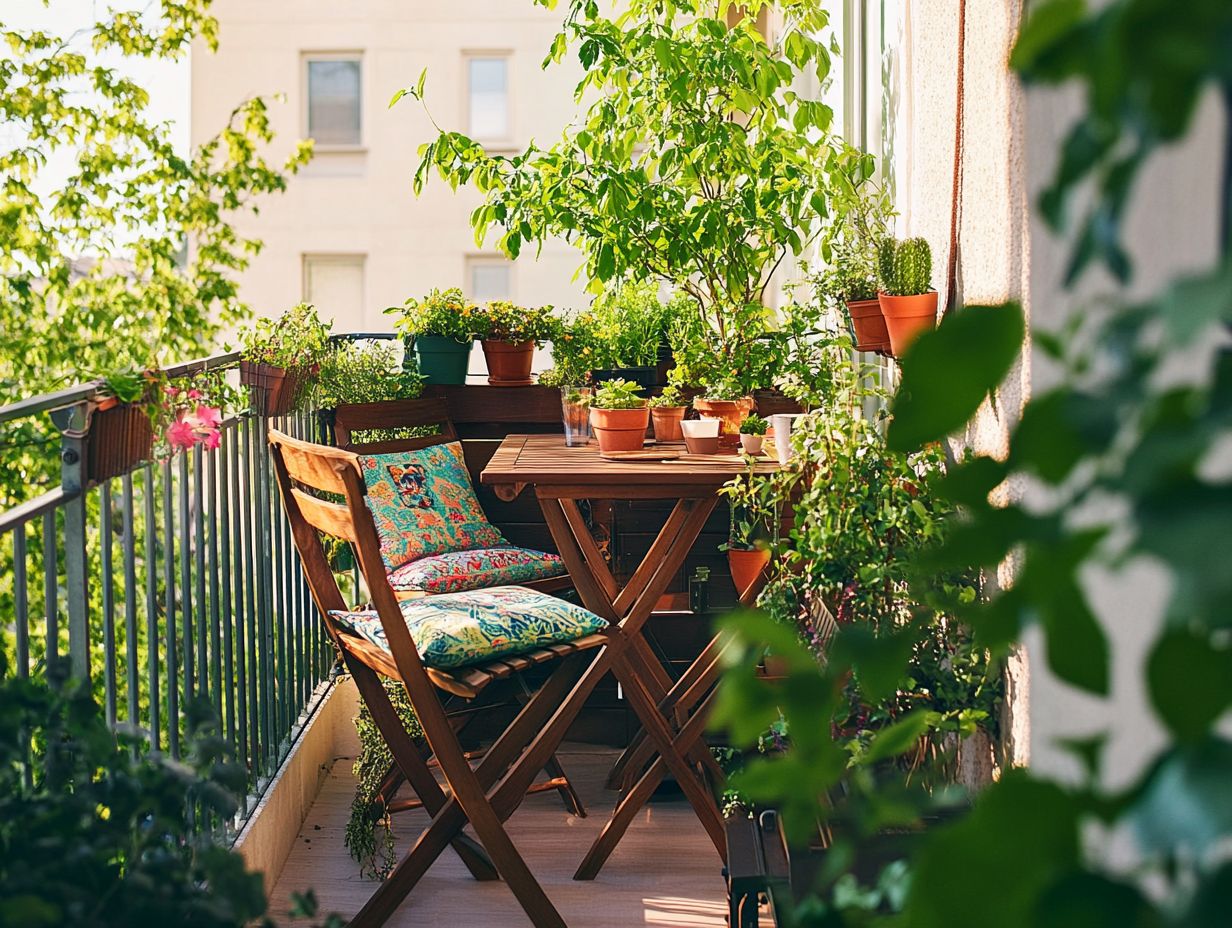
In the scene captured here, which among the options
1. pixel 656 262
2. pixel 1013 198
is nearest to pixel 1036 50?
pixel 1013 198

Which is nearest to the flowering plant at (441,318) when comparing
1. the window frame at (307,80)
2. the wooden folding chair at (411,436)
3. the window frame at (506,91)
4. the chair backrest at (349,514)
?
the wooden folding chair at (411,436)

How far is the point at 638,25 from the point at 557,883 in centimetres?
232

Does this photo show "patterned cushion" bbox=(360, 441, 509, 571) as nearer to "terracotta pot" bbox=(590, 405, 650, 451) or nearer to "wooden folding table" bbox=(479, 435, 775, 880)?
"wooden folding table" bbox=(479, 435, 775, 880)

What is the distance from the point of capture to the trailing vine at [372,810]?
9.73 ft

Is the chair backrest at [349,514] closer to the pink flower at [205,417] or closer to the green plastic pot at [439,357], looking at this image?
the pink flower at [205,417]

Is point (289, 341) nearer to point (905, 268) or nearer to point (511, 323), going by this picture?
point (511, 323)

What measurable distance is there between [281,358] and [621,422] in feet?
2.98

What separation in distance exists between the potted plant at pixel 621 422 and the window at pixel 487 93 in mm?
10423

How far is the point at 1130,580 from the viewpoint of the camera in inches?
53.5

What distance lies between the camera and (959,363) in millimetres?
423

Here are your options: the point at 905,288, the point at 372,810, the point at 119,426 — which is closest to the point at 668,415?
the point at 905,288

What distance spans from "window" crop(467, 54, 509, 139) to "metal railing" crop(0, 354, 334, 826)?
9.74 meters

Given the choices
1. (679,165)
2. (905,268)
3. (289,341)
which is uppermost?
(679,165)

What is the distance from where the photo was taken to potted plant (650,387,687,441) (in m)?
3.34
